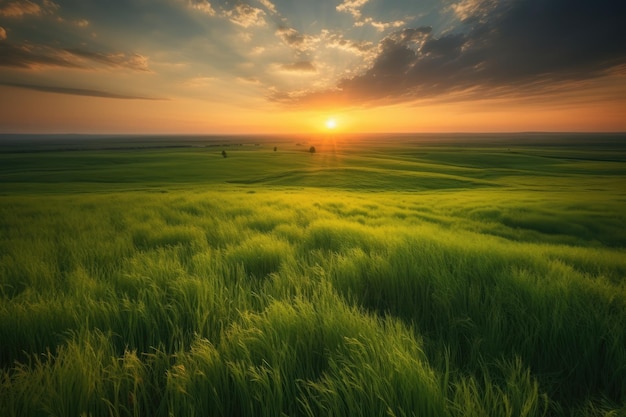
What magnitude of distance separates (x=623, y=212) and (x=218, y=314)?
2161 cm

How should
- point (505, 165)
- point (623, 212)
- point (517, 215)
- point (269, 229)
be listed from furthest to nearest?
point (505, 165), point (623, 212), point (517, 215), point (269, 229)

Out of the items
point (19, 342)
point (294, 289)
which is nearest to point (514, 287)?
point (294, 289)

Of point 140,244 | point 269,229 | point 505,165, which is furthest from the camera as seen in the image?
point 505,165

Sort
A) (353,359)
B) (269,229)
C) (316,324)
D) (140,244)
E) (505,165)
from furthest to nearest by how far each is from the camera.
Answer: (505,165), (269,229), (140,244), (316,324), (353,359)

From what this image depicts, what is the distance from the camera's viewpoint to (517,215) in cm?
1334

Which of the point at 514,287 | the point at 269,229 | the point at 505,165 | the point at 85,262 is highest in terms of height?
the point at 514,287

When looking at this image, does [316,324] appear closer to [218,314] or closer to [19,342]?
[218,314]

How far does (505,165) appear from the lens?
57.1 metres

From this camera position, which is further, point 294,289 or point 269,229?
point 269,229

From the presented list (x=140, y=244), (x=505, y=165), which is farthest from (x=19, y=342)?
(x=505, y=165)

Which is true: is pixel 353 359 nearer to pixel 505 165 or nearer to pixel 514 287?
pixel 514 287

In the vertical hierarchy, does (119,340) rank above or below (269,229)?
above

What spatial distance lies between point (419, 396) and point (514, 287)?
176cm

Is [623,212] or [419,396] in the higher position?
[419,396]
